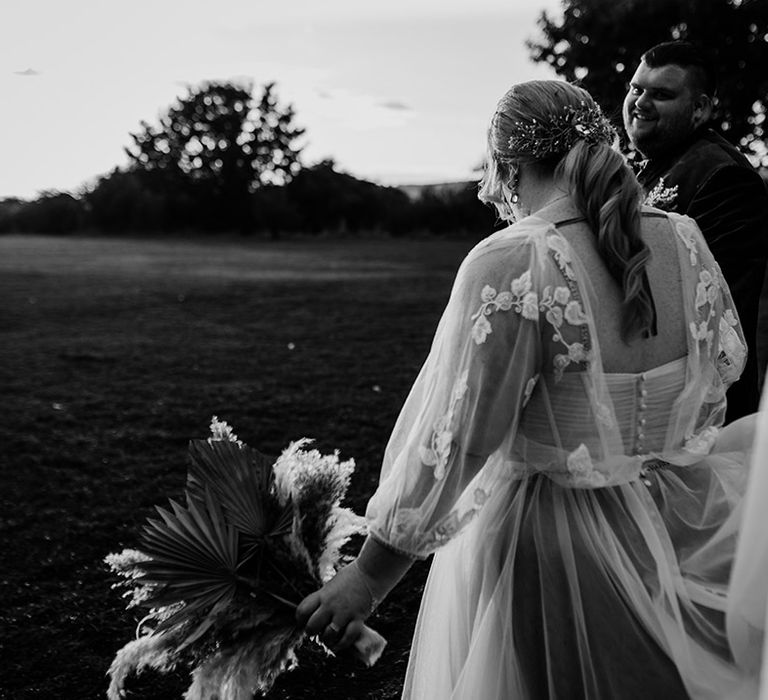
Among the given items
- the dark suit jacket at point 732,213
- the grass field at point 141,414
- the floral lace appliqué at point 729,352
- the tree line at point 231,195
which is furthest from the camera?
the tree line at point 231,195

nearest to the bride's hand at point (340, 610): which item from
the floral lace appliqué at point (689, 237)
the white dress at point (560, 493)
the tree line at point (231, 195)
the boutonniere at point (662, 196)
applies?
the white dress at point (560, 493)

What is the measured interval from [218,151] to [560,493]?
74.9m

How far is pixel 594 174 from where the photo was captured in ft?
6.45

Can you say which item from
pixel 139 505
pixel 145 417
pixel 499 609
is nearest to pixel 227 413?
pixel 145 417

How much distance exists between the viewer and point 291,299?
1952 cm

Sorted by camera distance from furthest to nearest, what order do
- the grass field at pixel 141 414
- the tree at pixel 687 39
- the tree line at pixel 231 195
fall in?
the tree line at pixel 231 195
the tree at pixel 687 39
the grass field at pixel 141 414

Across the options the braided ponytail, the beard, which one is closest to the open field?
the braided ponytail

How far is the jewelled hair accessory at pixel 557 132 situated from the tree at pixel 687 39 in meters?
19.5

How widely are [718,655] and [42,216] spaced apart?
237 feet

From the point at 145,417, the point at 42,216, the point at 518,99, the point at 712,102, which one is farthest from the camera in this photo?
the point at 42,216

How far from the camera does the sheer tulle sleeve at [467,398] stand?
6.18 feet

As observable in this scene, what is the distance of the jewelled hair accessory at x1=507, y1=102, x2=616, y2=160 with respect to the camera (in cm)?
197

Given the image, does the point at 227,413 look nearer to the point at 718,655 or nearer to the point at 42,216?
the point at 718,655

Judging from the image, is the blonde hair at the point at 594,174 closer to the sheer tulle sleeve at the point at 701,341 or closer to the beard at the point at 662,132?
the sheer tulle sleeve at the point at 701,341
